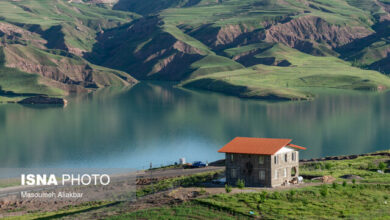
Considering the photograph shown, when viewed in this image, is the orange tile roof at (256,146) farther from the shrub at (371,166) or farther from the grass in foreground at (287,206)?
the shrub at (371,166)

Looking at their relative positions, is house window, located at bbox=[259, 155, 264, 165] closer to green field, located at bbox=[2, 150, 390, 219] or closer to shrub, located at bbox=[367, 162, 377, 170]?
green field, located at bbox=[2, 150, 390, 219]

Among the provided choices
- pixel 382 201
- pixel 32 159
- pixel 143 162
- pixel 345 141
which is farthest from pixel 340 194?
pixel 345 141

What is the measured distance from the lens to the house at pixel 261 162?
3364 inches

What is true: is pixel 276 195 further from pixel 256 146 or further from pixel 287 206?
pixel 256 146

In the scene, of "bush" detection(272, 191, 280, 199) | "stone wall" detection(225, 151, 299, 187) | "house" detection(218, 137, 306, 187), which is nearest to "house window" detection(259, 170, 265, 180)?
"house" detection(218, 137, 306, 187)

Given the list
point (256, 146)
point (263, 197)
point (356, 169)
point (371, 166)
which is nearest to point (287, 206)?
point (263, 197)

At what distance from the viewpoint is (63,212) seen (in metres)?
84.4

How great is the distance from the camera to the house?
85.4m

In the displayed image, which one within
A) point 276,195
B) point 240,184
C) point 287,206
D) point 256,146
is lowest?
point 287,206

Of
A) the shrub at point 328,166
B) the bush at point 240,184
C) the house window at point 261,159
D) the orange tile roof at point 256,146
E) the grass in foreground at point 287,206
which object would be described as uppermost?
the orange tile roof at point 256,146

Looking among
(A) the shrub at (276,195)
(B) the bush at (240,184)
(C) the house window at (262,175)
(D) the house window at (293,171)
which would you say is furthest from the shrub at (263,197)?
(D) the house window at (293,171)

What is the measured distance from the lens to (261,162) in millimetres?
86000

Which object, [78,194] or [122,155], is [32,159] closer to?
[122,155]

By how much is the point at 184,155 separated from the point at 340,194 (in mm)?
81369
